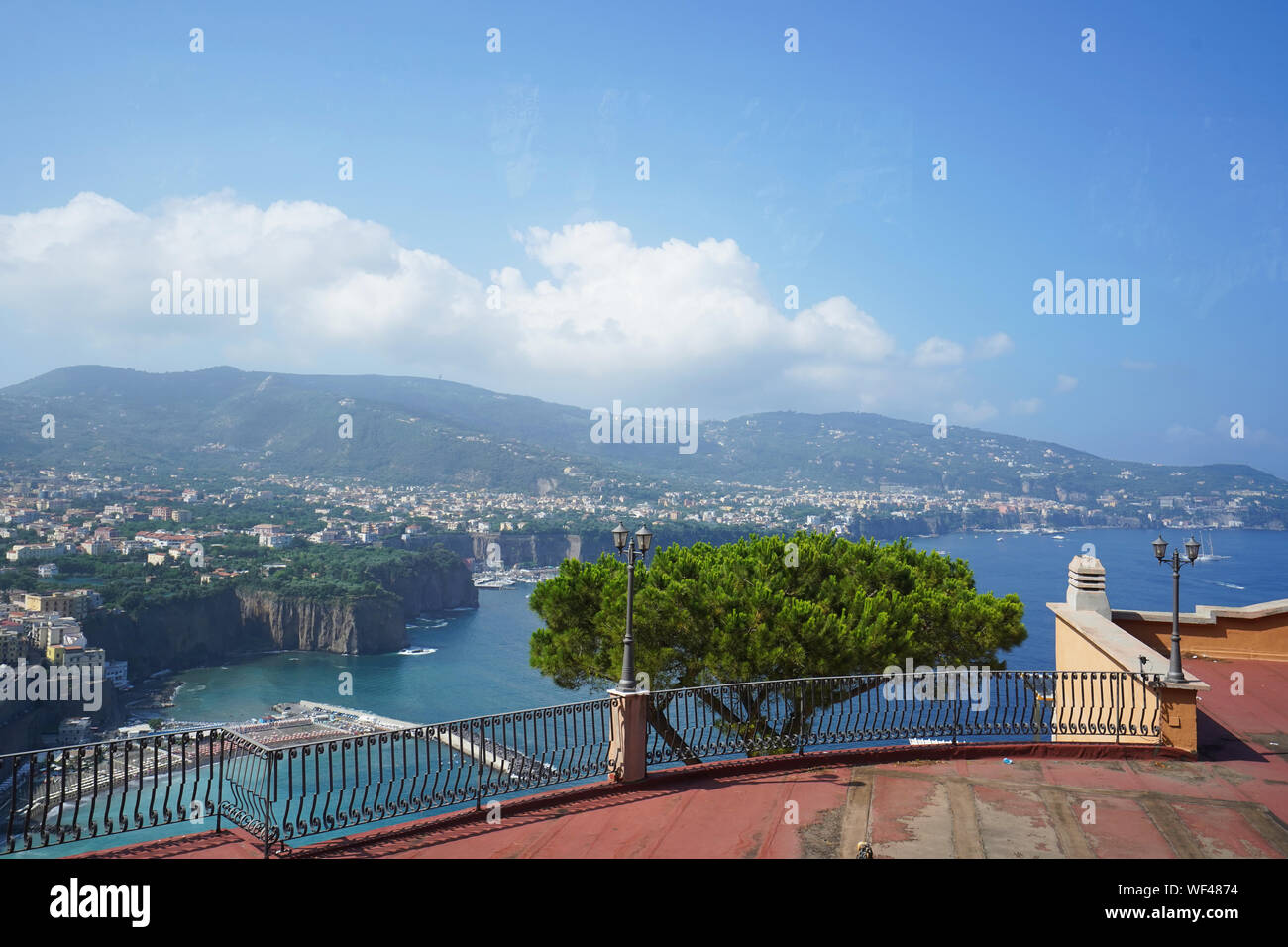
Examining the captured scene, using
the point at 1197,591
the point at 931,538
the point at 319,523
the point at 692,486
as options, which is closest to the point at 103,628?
the point at 319,523

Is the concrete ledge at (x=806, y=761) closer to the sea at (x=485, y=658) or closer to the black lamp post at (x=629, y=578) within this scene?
the black lamp post at (x=629, y=578)

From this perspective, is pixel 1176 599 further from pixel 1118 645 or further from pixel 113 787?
pixel 113 787

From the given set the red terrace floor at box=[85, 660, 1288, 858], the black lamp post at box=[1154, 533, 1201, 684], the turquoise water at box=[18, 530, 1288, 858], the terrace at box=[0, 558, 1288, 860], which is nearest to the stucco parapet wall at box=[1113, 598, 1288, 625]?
the black lamp post at box=[1154, 533, 1201, 684]

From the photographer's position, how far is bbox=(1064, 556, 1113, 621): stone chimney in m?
12.8

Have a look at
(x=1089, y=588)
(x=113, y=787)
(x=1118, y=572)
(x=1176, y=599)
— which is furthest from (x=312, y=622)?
(x=1118, y=572)

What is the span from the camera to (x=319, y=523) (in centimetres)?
12356

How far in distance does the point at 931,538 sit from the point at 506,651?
Result: 89.0 metres

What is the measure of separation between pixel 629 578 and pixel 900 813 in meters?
2.92

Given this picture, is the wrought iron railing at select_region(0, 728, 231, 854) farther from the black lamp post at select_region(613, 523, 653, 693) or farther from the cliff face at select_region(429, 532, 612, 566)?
the cliff face at select_region(429, 532, 612, 566)

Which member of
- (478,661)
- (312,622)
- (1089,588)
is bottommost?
→ (478,661)

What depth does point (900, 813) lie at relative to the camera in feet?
22.2

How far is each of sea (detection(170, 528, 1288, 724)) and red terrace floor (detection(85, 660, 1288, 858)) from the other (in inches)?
1226

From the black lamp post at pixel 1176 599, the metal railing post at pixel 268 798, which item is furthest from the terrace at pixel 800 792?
the black lamp post at pixel 1176 599
